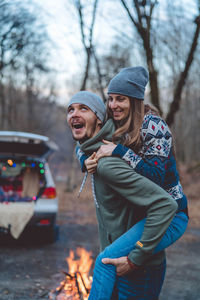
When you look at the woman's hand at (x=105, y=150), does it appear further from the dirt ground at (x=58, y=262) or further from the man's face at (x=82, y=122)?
the dirt ground at (x=58, y=262)

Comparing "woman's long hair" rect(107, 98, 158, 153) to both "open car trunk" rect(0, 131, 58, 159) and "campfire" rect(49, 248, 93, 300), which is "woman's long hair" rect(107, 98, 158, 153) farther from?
"open car trunk" rect(0, 131, 58, 159)

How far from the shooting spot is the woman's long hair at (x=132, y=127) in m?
2.36

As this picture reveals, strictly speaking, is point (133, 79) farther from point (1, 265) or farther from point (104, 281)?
point (1, 265)

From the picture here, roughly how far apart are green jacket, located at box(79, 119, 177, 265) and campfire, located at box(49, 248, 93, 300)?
7.61ft

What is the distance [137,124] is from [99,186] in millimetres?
491

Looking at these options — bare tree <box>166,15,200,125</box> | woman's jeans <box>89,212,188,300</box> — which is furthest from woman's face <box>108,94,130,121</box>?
bare tree <box>166,15,200,125</box>

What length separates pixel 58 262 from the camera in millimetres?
6008

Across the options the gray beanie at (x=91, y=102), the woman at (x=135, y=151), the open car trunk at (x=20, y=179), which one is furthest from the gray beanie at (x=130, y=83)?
the open car trunk at (x=20, y=179)

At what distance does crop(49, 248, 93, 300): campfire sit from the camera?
4398mm

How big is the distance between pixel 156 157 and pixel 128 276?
76 centimetres

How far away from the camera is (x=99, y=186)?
7.75 feet

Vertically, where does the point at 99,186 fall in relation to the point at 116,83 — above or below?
below

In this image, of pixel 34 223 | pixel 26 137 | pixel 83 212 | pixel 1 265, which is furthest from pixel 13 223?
pixel 83 212

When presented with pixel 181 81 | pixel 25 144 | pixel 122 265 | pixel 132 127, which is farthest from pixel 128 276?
pixel 181 81
